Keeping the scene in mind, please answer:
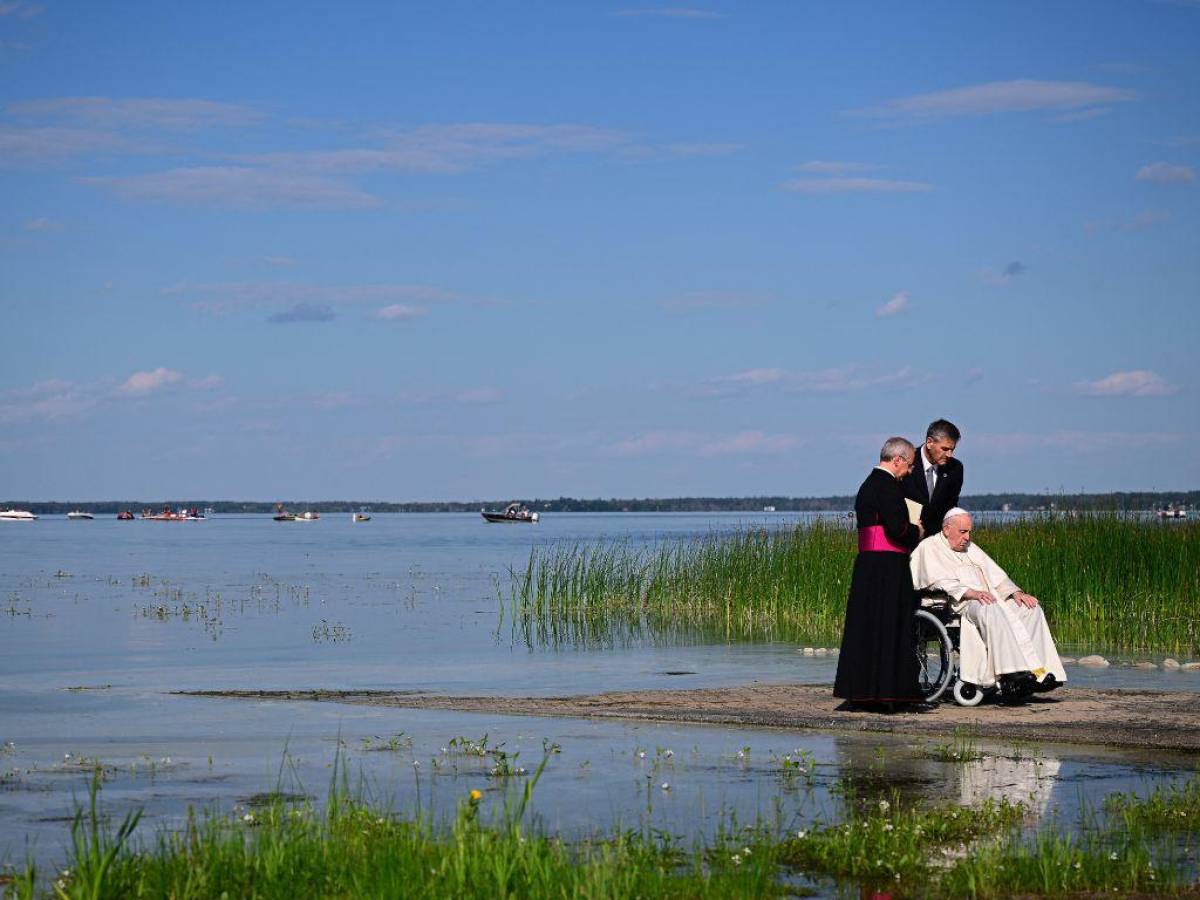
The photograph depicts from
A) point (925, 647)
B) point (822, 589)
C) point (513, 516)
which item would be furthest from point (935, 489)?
point (513, 516)

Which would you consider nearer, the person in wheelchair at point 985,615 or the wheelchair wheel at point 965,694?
the person in wheelchair at point 985,615

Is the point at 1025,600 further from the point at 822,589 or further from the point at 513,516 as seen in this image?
the point at 513,516

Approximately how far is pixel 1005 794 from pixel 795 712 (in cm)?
397

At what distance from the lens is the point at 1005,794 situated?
8.91m

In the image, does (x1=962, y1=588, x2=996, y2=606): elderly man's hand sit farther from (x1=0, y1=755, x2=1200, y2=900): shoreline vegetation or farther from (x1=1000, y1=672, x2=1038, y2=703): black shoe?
(x1=0, y1=755, x2=1200, y2=900): shoreline vegetation

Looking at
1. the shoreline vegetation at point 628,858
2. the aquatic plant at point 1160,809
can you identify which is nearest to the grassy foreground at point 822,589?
the aquatic plant at point 1160,809

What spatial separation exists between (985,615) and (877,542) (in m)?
0.97

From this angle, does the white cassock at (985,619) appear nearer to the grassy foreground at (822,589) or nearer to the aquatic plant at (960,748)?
the aquatic plant at (960,748)

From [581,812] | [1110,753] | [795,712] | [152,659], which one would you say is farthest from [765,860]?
[152,659]

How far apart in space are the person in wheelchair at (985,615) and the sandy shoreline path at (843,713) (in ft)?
0.90

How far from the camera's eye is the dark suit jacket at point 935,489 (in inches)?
511

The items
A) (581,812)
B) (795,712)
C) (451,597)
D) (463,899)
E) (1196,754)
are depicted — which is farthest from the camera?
(451,597)

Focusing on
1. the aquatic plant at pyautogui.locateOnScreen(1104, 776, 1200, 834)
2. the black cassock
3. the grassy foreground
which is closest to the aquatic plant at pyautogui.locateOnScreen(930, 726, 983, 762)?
the black cassock

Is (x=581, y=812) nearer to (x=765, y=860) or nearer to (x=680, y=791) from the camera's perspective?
(x=680, y=791)
